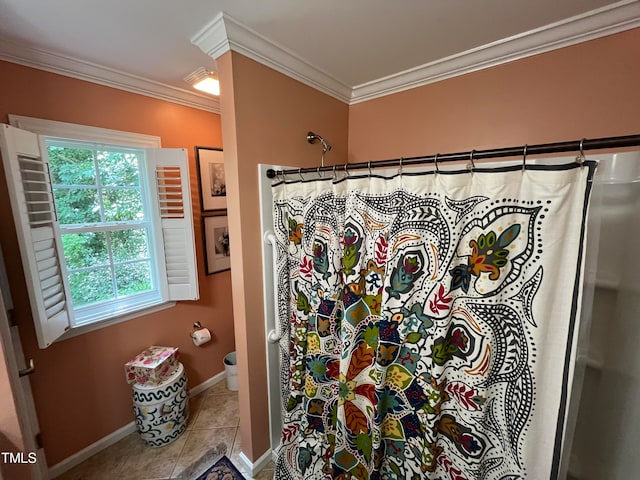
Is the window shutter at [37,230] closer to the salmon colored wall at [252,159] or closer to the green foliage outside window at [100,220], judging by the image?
the green foliage outside window at [100,220]

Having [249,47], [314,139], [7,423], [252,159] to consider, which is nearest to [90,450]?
[7,423]

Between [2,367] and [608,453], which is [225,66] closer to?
[2,367]

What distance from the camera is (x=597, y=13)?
43.4 inches

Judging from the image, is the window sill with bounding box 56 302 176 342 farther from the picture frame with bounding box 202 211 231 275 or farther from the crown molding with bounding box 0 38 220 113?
the crown molding with bounding box 0 38 220 113

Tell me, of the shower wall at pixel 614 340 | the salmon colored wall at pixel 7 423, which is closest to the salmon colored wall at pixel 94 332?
the salmon colored wall at pixel 7 423

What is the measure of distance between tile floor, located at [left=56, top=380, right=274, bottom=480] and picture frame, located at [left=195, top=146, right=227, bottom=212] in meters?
1.62

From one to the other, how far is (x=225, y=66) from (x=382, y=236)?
1116 millimetres

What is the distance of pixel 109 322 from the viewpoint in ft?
5.53

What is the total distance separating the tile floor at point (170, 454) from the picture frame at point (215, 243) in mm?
1118

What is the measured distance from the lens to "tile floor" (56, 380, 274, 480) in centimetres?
154

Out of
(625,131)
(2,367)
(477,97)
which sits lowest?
(2,367)

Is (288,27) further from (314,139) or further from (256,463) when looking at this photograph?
(256,463)

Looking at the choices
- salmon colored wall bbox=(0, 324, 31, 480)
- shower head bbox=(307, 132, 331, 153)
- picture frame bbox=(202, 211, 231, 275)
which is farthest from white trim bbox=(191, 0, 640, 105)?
salmon colored wall bbox=(0, 324, 31, 480)

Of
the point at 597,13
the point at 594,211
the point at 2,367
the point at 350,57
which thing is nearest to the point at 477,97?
the point at 597,13
